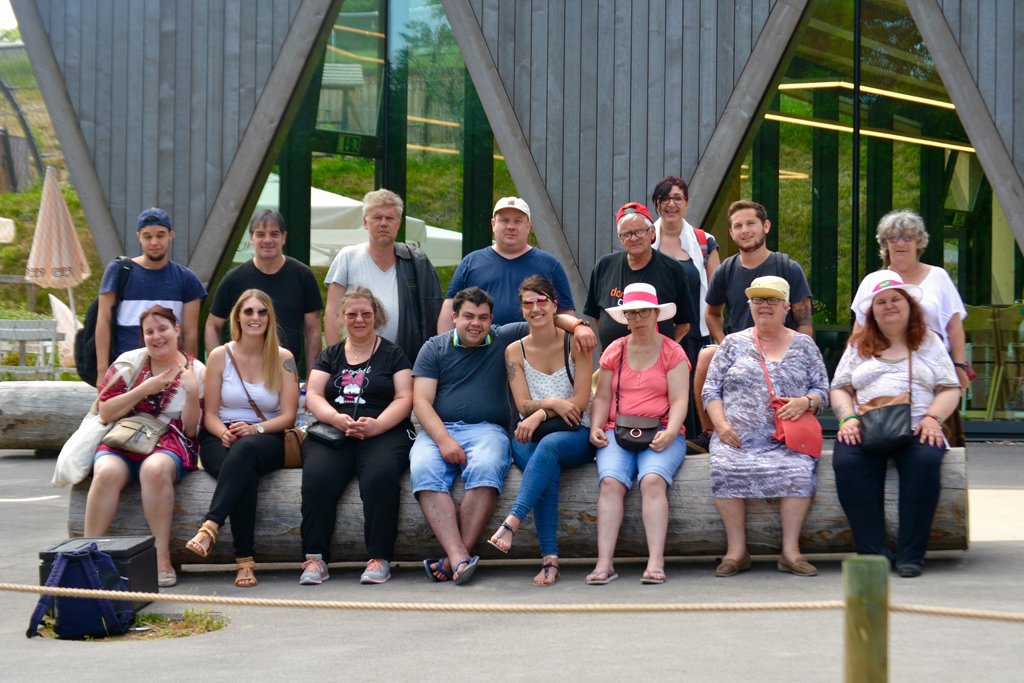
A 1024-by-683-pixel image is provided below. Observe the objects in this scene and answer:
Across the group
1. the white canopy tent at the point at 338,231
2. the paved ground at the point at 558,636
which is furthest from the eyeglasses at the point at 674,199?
the white canopy tent at the point at 338,231

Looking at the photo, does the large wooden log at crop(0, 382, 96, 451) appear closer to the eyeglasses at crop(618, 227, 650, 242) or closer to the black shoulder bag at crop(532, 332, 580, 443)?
the black shoulder bag at crop(532, 332, 580, 443)

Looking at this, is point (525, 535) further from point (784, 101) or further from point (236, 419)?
point (784, 101)

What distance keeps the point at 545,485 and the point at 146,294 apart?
2.62 meters

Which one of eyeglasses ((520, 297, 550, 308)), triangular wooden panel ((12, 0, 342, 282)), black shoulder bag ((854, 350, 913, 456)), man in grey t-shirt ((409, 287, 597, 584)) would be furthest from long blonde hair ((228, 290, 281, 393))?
triangular wooden panel ((12, 0, 342, 282))

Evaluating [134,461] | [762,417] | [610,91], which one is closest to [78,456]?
[134,461]

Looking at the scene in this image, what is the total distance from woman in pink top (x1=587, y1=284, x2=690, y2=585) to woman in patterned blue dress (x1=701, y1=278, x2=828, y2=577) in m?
0.21

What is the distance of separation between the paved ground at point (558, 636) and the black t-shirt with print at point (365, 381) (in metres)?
0.86

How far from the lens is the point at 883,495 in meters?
5.00

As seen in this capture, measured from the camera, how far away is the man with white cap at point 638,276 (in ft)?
17.9

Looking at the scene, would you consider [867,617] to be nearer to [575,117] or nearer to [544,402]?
[544,402]

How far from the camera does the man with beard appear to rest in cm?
560

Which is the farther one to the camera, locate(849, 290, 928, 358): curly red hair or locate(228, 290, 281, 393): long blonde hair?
locate(228, 290, 281, 393): long blonde hair

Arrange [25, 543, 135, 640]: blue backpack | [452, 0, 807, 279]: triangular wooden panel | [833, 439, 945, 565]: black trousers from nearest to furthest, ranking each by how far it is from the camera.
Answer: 1. [25, 543, 135, 640]: blue backpack
2. [833, 439, 945, 565]: black trousers
3. [452, 0, 807, 279]: triangular wooden panel

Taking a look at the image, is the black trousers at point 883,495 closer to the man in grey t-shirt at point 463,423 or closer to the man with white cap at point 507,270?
the man in grey t-shirt at point 463,423
